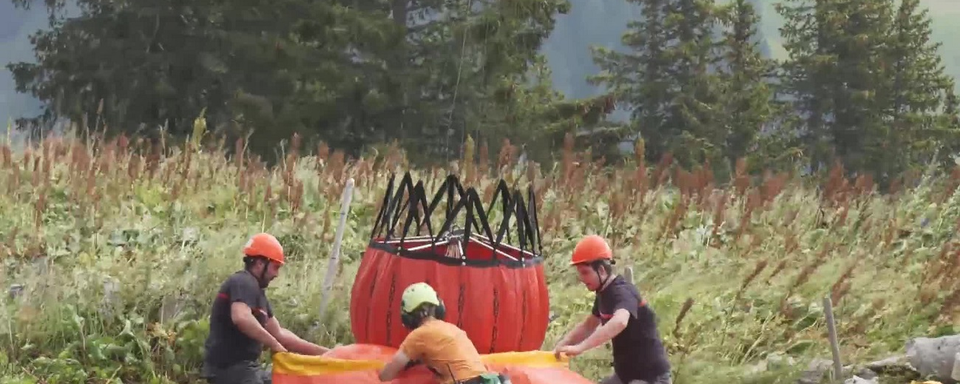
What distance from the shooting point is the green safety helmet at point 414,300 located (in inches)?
197

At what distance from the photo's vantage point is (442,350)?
496 cm

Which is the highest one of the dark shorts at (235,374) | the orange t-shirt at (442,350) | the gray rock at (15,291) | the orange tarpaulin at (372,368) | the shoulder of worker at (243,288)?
the shoulder of worker at (243,288)

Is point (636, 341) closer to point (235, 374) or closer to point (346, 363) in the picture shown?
point (346, 363)

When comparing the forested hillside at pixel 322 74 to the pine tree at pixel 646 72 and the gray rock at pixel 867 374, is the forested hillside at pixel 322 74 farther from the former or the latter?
the gray rock at pixel 867 374

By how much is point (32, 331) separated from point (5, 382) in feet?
2.11

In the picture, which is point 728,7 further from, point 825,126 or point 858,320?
point 858,320

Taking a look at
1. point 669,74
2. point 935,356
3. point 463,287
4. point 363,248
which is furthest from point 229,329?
point 669,74

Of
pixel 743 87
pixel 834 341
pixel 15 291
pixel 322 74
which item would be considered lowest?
pixel 834 341

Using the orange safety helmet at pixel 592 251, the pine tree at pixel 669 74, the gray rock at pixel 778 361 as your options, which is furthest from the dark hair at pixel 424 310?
the pine tree at pixel 669 74

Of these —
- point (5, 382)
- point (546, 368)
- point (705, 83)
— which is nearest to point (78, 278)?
point (5, 382)

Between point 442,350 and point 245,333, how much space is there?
1577 millimetres

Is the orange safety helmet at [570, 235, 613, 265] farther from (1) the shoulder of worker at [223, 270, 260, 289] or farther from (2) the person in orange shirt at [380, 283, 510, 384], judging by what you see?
(1) the shoulder of worker at [223, 270, 260, 289]

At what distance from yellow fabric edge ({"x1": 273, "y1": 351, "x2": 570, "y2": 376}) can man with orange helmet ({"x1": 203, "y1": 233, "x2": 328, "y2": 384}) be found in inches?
24.5

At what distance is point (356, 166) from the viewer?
1129cm
